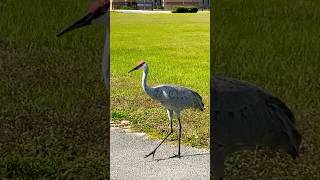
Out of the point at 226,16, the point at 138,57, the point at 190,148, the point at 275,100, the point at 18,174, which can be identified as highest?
the point at 226,16

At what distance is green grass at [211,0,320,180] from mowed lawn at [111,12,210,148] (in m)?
0.18

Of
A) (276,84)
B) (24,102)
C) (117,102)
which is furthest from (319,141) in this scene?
(24,102)

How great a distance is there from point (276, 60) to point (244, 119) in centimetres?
263

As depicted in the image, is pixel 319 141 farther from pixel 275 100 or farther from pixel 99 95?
pixel 99 95

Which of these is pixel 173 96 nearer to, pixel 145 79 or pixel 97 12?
pixel 145 79

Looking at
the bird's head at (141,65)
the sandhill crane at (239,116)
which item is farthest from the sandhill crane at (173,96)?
the sandhill crane at (239,116)

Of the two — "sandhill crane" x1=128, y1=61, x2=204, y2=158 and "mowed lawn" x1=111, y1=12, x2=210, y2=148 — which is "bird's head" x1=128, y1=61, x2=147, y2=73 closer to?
"sandhill crane" x1=128, y1=61, x2=204, y2=158

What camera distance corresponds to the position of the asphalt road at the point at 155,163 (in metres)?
3.46

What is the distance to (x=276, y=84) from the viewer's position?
517cm

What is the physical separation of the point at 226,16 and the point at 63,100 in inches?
72.9

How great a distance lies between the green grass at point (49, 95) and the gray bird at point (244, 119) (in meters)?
1.02

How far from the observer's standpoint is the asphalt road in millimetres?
3461

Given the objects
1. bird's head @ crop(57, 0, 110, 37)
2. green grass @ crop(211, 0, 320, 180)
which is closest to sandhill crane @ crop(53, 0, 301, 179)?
bird's head @ crop(57, 0, 110, 37)

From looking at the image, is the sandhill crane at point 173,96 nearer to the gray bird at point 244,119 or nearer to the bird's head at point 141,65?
the bird's head at point 141,65
